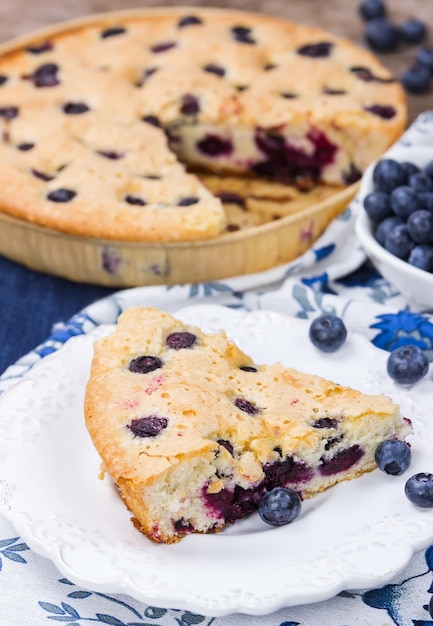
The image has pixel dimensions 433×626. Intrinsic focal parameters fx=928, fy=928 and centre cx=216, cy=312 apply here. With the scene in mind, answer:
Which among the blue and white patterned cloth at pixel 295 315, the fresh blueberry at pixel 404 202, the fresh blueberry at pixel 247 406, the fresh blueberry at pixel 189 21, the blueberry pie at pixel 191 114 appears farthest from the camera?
the fresh blueberry at pixel 189 21

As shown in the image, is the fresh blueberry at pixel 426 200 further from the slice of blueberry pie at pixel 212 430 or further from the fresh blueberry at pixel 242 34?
the fresh blueberry at pixel 242 34

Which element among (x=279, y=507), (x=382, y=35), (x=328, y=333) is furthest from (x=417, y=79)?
(x=279, y=507)

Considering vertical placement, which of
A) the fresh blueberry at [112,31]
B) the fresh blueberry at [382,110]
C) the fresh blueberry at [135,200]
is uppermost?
the fresh blueberry at [112,31]

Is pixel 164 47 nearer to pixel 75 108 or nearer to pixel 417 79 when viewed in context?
pixel 75 108

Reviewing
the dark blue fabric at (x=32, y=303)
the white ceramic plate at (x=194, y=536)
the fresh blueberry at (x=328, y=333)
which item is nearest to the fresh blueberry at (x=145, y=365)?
the white ceramic plate at (x=194, y=536)

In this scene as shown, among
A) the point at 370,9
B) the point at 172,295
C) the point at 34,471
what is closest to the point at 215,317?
the point at 172,295

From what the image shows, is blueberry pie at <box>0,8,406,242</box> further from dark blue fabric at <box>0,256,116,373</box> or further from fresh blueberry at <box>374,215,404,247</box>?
fresh blueberry at <box>374,215,404,247</box>

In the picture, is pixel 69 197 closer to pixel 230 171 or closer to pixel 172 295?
pixel 172 295
